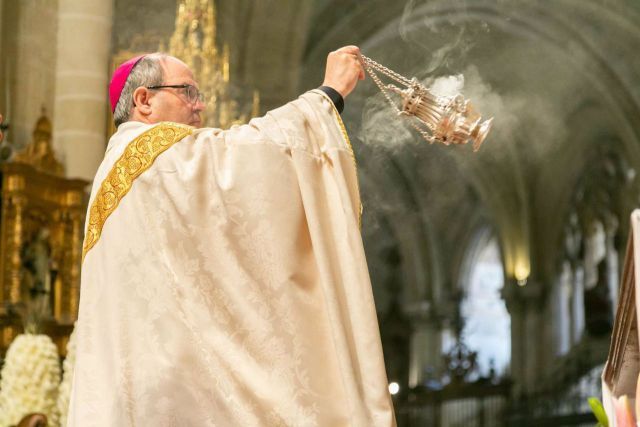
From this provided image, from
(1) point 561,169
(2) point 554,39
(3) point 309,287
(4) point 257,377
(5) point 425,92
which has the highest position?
(2) point 554,39

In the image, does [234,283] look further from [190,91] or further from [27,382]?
[27,382]

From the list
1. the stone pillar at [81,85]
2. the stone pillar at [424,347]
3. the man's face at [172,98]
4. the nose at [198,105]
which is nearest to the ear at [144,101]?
the man's face at [172,98]

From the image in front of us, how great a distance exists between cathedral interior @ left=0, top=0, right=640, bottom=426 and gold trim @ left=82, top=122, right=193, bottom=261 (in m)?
4.29

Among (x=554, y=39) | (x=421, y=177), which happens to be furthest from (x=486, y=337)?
(x=554, y=39)

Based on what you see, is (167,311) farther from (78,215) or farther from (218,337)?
(78,215)

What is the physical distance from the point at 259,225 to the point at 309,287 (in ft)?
0.62

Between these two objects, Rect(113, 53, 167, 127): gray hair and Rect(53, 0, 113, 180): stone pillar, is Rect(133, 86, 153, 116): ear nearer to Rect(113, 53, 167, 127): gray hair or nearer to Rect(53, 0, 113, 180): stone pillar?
Rect(113, 53, 167, 127): gray hair

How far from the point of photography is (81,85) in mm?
8266

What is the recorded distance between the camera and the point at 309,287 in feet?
9.22

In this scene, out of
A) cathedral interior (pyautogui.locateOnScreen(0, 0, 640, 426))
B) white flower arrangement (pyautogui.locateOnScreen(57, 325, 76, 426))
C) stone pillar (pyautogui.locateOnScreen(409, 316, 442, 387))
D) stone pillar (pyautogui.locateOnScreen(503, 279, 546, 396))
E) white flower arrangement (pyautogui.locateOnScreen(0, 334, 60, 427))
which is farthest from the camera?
stone pillar (pyautogui.locateOnScreen(409, 316, 442, 387))

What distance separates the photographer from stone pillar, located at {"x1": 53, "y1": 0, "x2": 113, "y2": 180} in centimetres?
816

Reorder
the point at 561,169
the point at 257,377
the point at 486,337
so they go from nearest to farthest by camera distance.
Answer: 1. the point at 257,377
2. the point at 561,169
3. the point at 486,337

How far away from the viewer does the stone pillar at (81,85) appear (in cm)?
816

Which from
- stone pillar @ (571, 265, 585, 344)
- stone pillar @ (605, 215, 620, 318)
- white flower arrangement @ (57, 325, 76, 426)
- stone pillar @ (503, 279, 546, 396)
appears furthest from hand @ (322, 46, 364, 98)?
stone pillar @ (503, 279, 546, 396)
